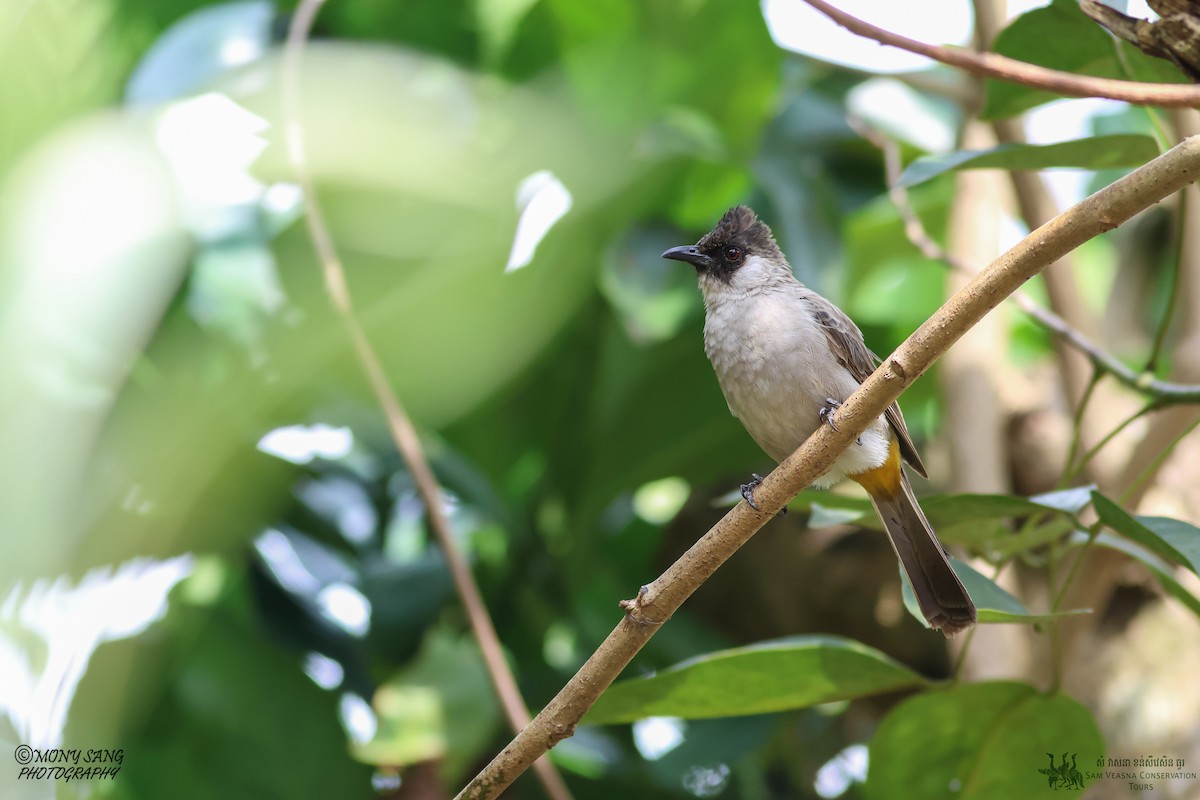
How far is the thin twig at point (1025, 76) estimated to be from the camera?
133cm

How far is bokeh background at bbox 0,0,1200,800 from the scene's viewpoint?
99.2 inches

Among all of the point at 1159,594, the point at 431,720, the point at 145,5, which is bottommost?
the point at 431,720

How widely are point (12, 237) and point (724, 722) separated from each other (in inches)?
78.2

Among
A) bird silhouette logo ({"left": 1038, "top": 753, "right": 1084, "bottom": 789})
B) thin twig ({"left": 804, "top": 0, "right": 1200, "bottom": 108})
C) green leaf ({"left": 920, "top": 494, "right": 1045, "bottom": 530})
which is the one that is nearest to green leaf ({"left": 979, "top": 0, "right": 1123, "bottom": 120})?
thin twig ({"left": 804, "top": 0, "right": 1200, "bottom": 108})

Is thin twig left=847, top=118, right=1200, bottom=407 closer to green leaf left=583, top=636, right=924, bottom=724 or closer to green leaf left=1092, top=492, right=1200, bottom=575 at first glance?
green leaf left=1092, top=492, right=1200, bottom=575

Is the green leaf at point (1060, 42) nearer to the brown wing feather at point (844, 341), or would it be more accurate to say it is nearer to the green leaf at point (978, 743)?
the brown wing feather at point (844, 341)

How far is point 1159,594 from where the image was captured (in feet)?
8.60

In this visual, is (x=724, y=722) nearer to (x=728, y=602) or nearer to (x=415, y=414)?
(x=728, y=602)

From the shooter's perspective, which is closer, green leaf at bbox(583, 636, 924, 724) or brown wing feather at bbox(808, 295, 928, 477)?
green leaf at bbox(583, 636, 924, 724)

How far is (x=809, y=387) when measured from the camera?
2244 millimetres

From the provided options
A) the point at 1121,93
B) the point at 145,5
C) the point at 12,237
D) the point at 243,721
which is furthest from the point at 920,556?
the point at 145,5

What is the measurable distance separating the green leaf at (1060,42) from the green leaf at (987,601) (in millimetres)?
812

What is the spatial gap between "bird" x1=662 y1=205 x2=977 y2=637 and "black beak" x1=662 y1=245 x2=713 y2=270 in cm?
16

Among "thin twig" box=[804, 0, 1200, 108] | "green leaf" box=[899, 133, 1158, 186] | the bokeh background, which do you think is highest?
"thin twig" box=[804, 0, 1200, 108]
